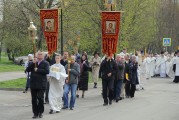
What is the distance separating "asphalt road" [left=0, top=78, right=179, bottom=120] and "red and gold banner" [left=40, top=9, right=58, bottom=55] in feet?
7.50

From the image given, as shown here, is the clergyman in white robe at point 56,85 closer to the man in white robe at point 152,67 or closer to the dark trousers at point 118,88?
the dark trousers at point 118,88

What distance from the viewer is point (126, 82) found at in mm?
18562

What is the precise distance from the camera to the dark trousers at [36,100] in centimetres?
1302

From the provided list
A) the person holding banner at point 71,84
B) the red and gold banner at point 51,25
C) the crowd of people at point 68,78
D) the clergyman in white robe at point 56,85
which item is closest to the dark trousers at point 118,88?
the crowd of people at point 68,78

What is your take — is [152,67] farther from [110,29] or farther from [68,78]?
[68,78]

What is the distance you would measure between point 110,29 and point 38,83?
5671 millimetres

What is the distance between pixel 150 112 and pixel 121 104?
2.50 meters

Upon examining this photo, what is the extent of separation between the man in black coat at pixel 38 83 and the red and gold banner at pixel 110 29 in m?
4.70

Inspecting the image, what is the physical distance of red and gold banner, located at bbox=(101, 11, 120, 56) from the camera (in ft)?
57.3

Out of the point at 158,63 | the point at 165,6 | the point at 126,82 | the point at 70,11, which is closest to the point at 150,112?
the point at 126,82

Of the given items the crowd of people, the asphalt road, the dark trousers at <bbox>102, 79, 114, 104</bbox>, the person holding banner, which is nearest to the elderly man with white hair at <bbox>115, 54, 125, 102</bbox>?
the crowd of people

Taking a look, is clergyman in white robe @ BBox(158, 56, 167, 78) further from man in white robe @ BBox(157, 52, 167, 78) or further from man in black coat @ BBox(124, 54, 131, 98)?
man in black coat @ BBox(124, 54, 131, 98)

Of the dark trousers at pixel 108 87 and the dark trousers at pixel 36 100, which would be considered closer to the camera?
the dark trousers at pixel 36 100

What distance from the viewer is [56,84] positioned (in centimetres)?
1443
